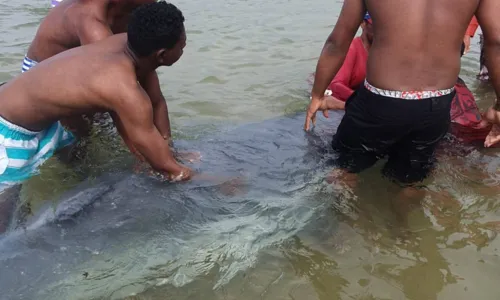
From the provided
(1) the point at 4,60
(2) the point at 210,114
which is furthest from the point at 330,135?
(1) the point at 4,60

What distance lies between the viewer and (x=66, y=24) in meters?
3.42

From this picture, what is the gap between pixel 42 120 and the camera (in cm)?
300

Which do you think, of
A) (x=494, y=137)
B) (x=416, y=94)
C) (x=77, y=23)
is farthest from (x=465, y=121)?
(x=77, y=23)

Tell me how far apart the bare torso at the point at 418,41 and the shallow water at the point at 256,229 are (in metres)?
0.94

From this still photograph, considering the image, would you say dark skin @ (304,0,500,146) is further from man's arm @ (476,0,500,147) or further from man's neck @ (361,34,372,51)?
man's neck @ (361,34,372,51)

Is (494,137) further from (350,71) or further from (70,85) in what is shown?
(70,85)

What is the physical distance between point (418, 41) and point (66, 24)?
252 centimetres

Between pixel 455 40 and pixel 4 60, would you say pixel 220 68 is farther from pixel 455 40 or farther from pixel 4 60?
pixel 455 40

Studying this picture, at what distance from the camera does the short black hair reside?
273 centimetres

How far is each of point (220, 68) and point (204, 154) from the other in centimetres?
282

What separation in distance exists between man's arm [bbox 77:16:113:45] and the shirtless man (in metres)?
1.59

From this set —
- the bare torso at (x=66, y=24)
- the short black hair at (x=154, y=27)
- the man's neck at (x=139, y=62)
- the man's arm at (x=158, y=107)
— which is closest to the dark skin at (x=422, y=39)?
the short black hair at (x=154, y=27)

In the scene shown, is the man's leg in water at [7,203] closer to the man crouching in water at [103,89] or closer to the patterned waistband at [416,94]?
the man crouching in water at [103,89]

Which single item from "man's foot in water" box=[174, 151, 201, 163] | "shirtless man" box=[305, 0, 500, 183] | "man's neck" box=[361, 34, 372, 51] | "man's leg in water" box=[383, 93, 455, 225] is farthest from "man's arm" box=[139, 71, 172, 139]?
"man's neck" box=[361, 34, 372, 51]
